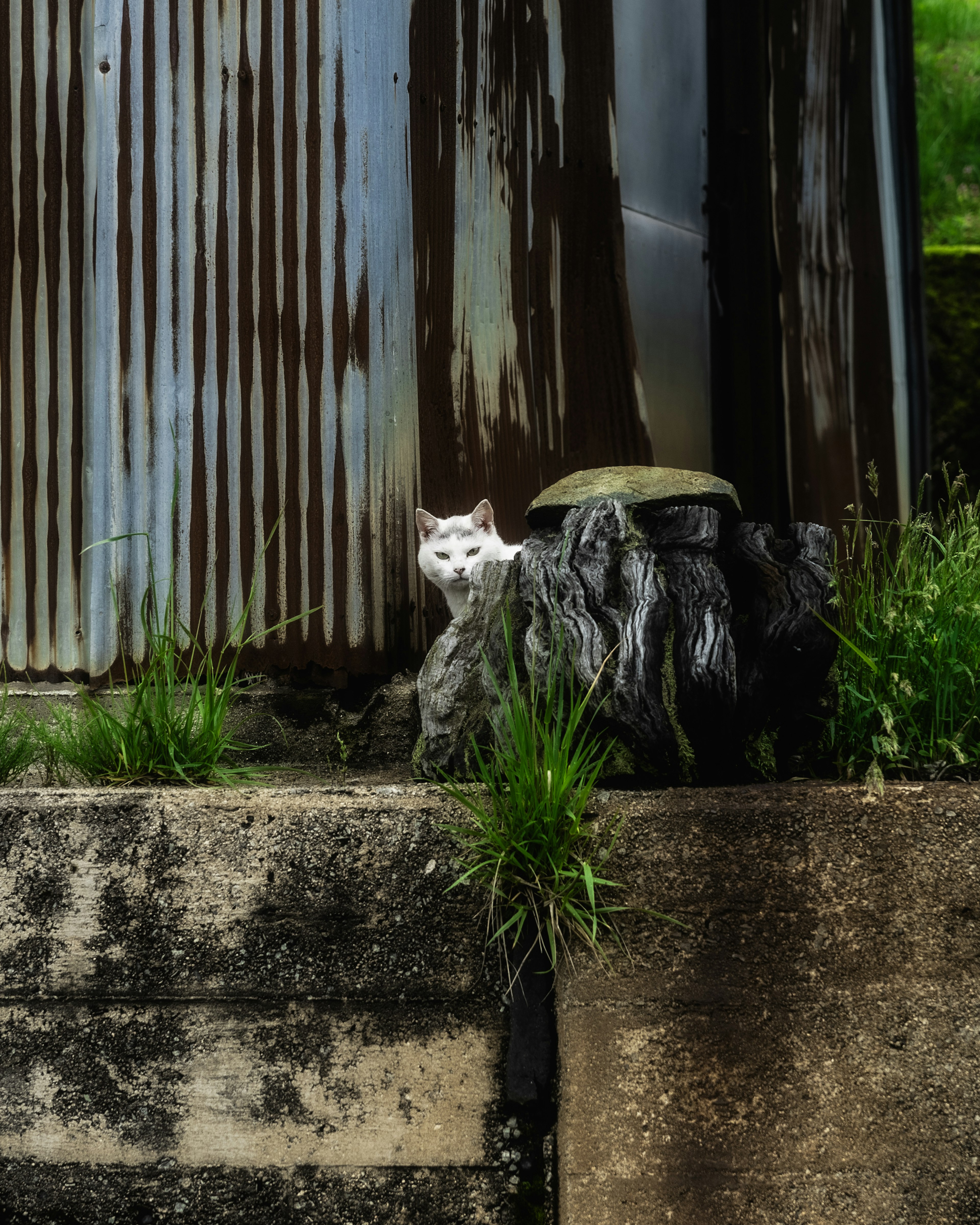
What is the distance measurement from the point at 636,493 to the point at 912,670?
2.66 feet

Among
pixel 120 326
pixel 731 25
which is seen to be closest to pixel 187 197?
pixel 120 326

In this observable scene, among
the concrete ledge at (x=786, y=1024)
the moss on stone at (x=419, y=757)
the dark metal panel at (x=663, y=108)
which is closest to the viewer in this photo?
the concrete ledge at (x=786, y=1024)

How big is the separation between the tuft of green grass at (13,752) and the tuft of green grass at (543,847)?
4.27 ft

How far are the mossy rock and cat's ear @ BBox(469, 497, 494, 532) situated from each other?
368 mm

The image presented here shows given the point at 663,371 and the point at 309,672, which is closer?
the point at 309,672

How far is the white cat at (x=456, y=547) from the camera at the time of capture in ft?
9.25

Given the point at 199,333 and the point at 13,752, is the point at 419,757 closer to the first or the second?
the point at 13,752

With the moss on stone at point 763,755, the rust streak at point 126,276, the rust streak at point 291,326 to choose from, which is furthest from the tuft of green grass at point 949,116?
the moss on stone at point 763,755

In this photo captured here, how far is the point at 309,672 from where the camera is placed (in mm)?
2957

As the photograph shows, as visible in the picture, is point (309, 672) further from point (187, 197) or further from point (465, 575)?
point (187, 197)

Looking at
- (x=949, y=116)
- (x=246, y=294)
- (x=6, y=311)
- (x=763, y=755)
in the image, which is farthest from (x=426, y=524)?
(x=949, y=116)

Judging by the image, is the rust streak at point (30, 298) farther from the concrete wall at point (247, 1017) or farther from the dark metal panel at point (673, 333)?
the dark metal panel at point (673, 333)

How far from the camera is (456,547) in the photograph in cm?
286

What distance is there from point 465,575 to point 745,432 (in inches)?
70.4
